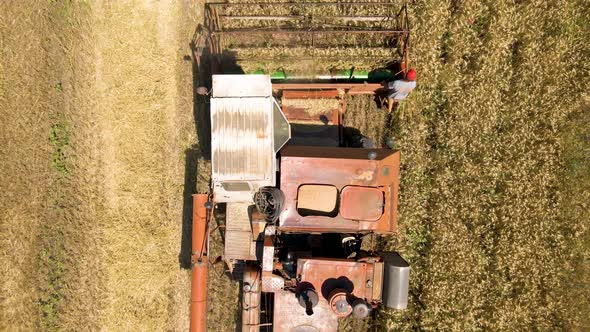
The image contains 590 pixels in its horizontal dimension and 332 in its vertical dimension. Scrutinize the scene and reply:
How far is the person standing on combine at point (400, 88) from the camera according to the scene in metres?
9.51

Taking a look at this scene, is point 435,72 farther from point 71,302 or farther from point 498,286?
point 71,302

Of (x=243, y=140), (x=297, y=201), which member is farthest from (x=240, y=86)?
(x=297, y=201)

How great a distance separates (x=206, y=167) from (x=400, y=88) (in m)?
5.91

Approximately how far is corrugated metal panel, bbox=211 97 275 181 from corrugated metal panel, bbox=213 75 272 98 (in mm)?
289

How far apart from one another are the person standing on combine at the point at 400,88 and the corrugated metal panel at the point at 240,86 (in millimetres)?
3343

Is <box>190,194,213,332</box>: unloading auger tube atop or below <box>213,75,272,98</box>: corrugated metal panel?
below

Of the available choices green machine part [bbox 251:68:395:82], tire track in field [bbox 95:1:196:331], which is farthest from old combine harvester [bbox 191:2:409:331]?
tire track in field [bbox 95:1:196:331]

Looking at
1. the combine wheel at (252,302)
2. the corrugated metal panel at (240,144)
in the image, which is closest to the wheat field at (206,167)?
the combine wheel at (252,302)

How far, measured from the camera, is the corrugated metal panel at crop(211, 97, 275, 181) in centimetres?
872

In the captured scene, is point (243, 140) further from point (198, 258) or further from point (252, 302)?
point (252, 302)

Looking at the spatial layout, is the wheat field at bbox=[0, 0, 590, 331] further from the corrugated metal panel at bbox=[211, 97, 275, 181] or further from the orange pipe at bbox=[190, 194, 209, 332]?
the corrugated metal panel at bbox=[211, 97, 275, 181]

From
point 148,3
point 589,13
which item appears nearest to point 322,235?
point 148,3

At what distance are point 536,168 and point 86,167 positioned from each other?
42.5ft

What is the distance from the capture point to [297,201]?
8469 millimetres
